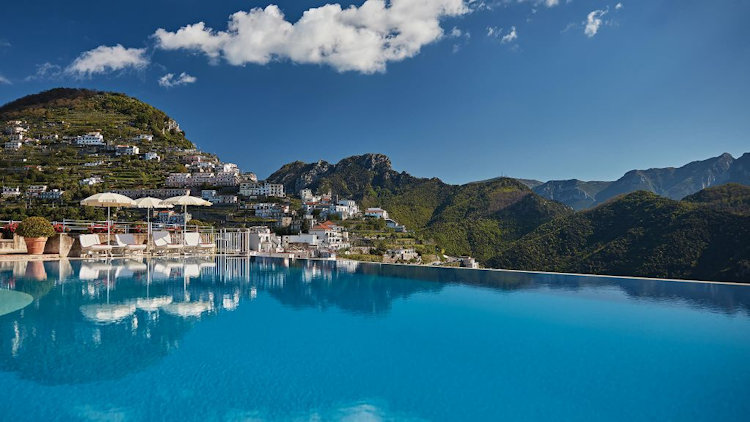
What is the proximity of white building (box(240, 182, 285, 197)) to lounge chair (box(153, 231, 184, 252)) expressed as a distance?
4909 cm

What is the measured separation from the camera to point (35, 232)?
1207 centimetres

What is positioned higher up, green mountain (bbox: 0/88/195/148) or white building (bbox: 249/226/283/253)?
green mountain (bbox: 0/88/195/148)

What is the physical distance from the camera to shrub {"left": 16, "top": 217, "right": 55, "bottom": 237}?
1198 cm

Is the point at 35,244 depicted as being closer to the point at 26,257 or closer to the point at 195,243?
the point at 26,257

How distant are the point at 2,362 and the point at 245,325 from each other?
2.75 meters

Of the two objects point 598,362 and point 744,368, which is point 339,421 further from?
point 744,368

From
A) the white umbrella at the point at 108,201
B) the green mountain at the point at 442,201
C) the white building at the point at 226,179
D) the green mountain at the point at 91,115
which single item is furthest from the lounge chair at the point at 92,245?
the green mountain at the point at 91,115

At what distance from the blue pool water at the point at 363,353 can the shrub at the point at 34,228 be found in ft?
11.9

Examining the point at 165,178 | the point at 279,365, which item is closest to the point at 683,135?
the point at 279,365

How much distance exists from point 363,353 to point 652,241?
31.5 metres

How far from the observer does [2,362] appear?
425cm

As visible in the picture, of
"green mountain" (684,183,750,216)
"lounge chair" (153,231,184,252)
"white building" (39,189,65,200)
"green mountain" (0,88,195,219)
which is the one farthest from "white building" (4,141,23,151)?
"green mountain" (684,183,750,216)

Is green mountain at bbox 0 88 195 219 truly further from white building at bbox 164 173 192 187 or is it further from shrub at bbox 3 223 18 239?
shrub at bbox 3 223 18 239

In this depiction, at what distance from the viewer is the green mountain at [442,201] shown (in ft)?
188
